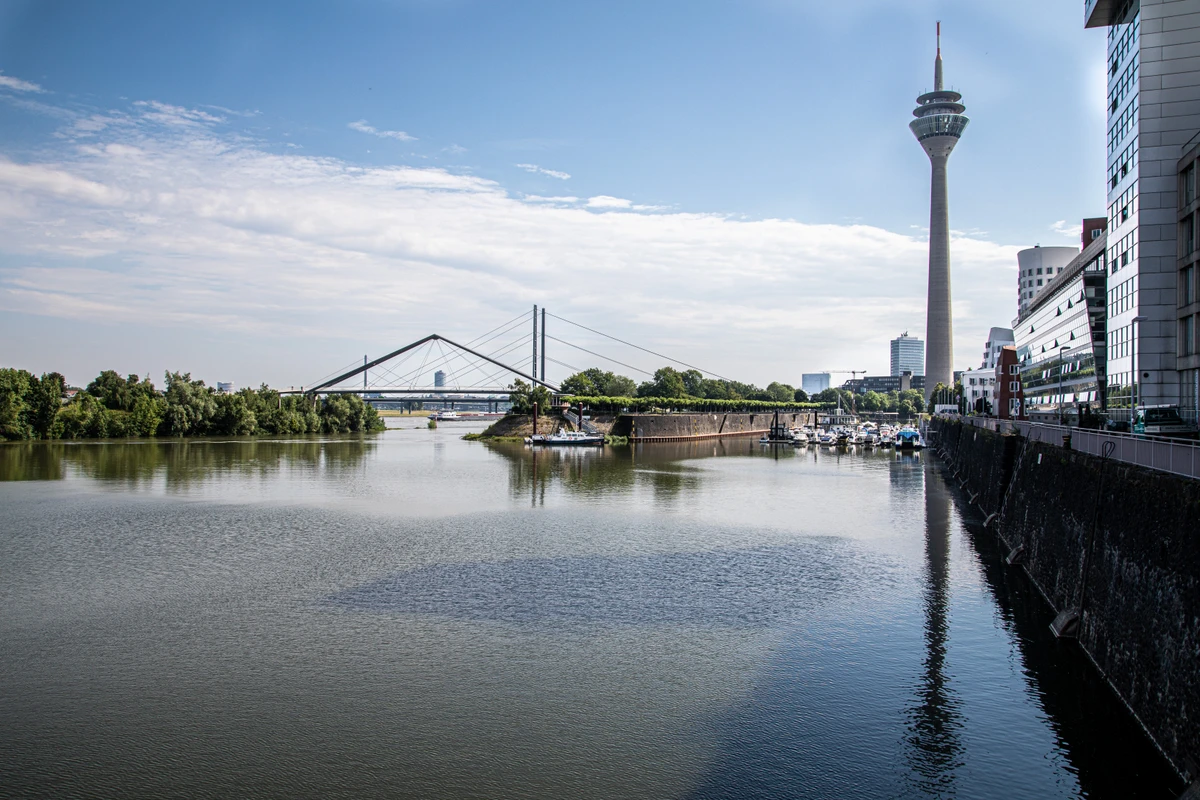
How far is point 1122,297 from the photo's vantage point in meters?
37.2

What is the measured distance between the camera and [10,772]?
10281 millimetres

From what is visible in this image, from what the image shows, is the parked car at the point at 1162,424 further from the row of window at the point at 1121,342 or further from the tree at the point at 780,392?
the tree at the point at 780,392

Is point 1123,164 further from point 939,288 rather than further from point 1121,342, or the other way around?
point 939,288

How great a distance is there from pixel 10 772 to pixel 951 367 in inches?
6097

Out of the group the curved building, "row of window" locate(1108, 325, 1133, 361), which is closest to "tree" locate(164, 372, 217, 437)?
"row of window" locate(1108, 325, 1133, 361)

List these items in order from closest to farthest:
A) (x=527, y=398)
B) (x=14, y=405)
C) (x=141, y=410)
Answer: (x=14, y=405)
(x=141, y=410)
(x=527, y=398)

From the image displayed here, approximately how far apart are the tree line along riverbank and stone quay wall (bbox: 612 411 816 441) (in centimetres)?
4288

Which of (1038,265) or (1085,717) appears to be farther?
(1038,265)

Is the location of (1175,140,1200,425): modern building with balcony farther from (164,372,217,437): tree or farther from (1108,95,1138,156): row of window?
(164,372,217,437): tree

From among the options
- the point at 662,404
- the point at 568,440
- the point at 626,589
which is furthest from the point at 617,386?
the point at 626,589

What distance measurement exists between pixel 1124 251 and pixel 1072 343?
1878 cm

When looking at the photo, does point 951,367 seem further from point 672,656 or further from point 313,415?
point 672,656

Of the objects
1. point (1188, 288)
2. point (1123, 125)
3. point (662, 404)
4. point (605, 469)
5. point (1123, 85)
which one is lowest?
point (605, 469)

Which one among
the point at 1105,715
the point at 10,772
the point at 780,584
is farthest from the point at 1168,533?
the point at 10,772
